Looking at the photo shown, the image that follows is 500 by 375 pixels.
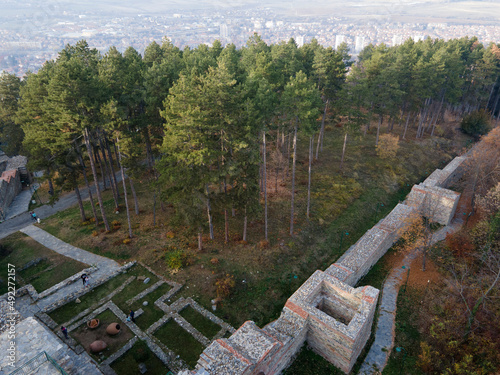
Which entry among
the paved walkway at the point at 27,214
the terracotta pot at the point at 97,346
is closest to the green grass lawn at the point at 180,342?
the terracotta pot at the point at 97,346

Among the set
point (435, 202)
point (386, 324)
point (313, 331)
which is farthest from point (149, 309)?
point (435, 202)

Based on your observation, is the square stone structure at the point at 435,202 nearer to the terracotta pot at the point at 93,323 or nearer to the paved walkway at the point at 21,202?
the terracotta pot at the point at 93,323

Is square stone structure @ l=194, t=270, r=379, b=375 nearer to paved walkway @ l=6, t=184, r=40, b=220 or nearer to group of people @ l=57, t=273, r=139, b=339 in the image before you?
group of people @ l=57, t=273, r=139, b=339

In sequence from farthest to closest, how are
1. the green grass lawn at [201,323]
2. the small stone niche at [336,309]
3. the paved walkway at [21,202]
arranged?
1. the paved walkway at [21,202]
2. the small stone niche at [336,309]
3. the green grass lawn at [201,323]

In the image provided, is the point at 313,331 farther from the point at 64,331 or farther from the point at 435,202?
the point at 435,202

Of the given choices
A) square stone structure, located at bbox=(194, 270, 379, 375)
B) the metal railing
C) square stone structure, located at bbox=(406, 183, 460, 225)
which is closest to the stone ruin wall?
square stone structure, located at bbox=(194, 270, 379, 375)

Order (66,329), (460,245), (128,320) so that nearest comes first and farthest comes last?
1. (66,329)
2. (128,320)
3. (460,245)

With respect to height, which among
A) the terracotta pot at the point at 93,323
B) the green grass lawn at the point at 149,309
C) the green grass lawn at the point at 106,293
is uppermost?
the terracotta pot at the point at 93,323
